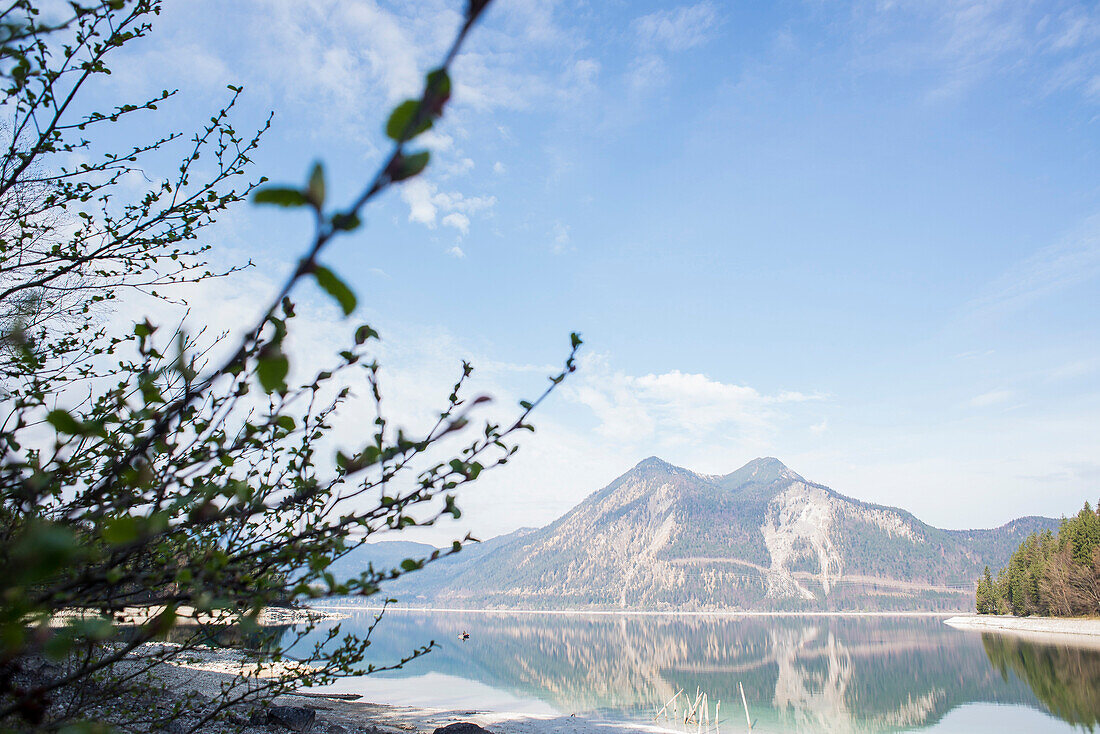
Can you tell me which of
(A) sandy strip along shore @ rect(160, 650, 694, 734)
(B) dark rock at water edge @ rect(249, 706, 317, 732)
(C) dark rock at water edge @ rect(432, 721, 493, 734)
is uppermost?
(B) dark rock at water edge @ rect(249, 706, 317, 732)

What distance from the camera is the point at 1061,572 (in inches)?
3182

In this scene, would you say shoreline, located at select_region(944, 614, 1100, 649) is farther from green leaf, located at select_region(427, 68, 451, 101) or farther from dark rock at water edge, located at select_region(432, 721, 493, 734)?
green leaf, located at select_region(427, 68, 451, 101)

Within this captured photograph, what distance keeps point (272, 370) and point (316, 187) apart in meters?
0.33

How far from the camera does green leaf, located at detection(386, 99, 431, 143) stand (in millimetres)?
874

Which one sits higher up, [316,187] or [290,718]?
[316,187]

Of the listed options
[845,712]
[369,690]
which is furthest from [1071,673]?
[369,690]

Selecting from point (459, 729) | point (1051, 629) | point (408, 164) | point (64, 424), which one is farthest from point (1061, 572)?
point (64, 424)

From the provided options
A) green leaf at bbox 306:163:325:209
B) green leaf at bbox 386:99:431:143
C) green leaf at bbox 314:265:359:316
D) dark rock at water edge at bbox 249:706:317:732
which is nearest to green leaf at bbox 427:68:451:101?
green leaf at bbox 386:99:431:143

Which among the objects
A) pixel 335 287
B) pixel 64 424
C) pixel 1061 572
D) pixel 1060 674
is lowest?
pixel 1060 674

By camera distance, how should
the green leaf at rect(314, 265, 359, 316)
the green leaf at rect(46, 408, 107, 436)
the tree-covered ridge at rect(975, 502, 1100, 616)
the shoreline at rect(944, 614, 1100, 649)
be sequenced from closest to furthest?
the green leaf at rect(314, 265, 359, 316)
the green leaf at rect(46, 408, 107, 436)
the shoreline at rect(944, 614, 1100, 649)
the tree-covered ridge at rect(975, 502, 1100, 616)

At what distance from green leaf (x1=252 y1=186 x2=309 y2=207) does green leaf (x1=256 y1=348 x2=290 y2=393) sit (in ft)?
0.89

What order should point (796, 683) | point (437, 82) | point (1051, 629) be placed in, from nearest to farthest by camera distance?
point (437, 82), point (796, 683), point (1051, 629)

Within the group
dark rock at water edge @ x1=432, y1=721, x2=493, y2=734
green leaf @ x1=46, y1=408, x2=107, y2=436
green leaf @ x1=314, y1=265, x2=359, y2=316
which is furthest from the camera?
dark rock at water edge @ x1=432, y1=721, x2=493, y2=734

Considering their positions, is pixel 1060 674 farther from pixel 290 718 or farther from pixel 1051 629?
pixel 290 718
